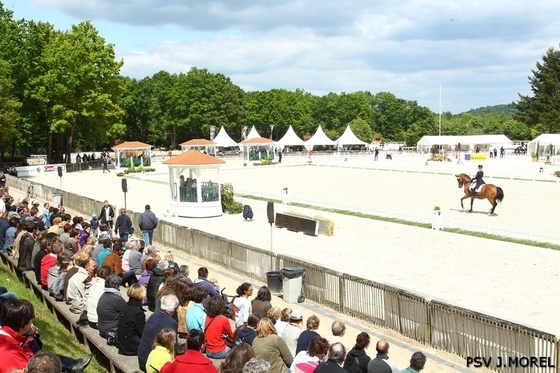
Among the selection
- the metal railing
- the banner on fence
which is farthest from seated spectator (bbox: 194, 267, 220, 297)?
the banner on fence

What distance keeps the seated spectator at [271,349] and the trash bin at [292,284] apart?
5.93 meters

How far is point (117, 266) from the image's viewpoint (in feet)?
39.9

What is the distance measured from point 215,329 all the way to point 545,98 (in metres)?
91.5

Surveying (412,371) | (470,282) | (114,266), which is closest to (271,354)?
(412,371)

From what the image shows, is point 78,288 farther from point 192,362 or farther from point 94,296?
point 192,362

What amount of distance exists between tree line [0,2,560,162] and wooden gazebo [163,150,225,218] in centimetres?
2502

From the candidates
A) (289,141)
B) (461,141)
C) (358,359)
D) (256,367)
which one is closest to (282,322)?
(358,359)

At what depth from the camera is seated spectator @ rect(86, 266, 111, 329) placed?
30.5 ft

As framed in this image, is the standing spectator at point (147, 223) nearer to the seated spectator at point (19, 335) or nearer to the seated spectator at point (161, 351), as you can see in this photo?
the seated spectator at point (161, 351)

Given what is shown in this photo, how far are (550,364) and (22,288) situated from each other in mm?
10231

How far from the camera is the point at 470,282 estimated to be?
14.7m

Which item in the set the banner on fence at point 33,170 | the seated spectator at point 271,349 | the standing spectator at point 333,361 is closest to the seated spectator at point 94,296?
the seated spectator at point 271,349

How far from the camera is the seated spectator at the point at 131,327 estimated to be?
809 cm

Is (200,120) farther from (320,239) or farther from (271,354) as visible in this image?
(271,354)
